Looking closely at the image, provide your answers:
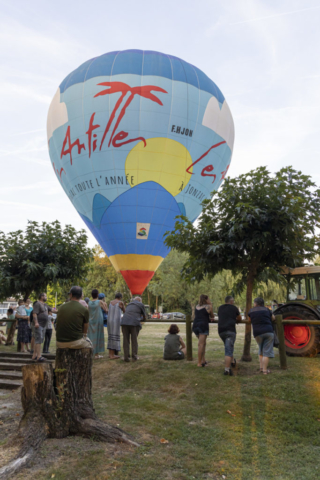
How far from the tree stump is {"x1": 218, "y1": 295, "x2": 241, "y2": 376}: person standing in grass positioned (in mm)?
3497

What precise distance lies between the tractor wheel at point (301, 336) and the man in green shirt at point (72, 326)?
21.2 feet

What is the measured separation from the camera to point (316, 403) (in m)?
6.84

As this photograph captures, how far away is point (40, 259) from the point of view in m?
15.1

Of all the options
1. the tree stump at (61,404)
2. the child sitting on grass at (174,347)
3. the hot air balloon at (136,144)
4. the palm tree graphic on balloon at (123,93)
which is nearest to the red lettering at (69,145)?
the hot air balloon at (136,144)

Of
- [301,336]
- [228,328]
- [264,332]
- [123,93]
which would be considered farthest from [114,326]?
[123,93]

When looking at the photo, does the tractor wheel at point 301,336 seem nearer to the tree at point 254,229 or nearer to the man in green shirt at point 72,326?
the tree at point 254,229

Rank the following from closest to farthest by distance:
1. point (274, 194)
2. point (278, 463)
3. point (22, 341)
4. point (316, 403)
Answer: point (278, 463) < point (316, 403) < point (274, 194) < point (22, 341)

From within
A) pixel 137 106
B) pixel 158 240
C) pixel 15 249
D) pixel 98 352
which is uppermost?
pixel 137 106

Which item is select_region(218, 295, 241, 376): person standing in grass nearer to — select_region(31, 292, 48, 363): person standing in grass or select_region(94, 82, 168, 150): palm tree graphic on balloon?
select_region(31, 292, 48, 363): person standing in grass

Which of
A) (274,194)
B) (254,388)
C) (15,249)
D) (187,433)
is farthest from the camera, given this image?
(15,249)

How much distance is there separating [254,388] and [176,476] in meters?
3.41

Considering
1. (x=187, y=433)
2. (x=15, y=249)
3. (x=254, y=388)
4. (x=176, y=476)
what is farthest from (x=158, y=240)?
(x=176, y=476)

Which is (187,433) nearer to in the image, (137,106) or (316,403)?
(316,403)

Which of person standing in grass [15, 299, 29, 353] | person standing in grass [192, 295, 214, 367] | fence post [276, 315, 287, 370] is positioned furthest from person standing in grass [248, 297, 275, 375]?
person standing in grass [15, 299, 29, 353]
